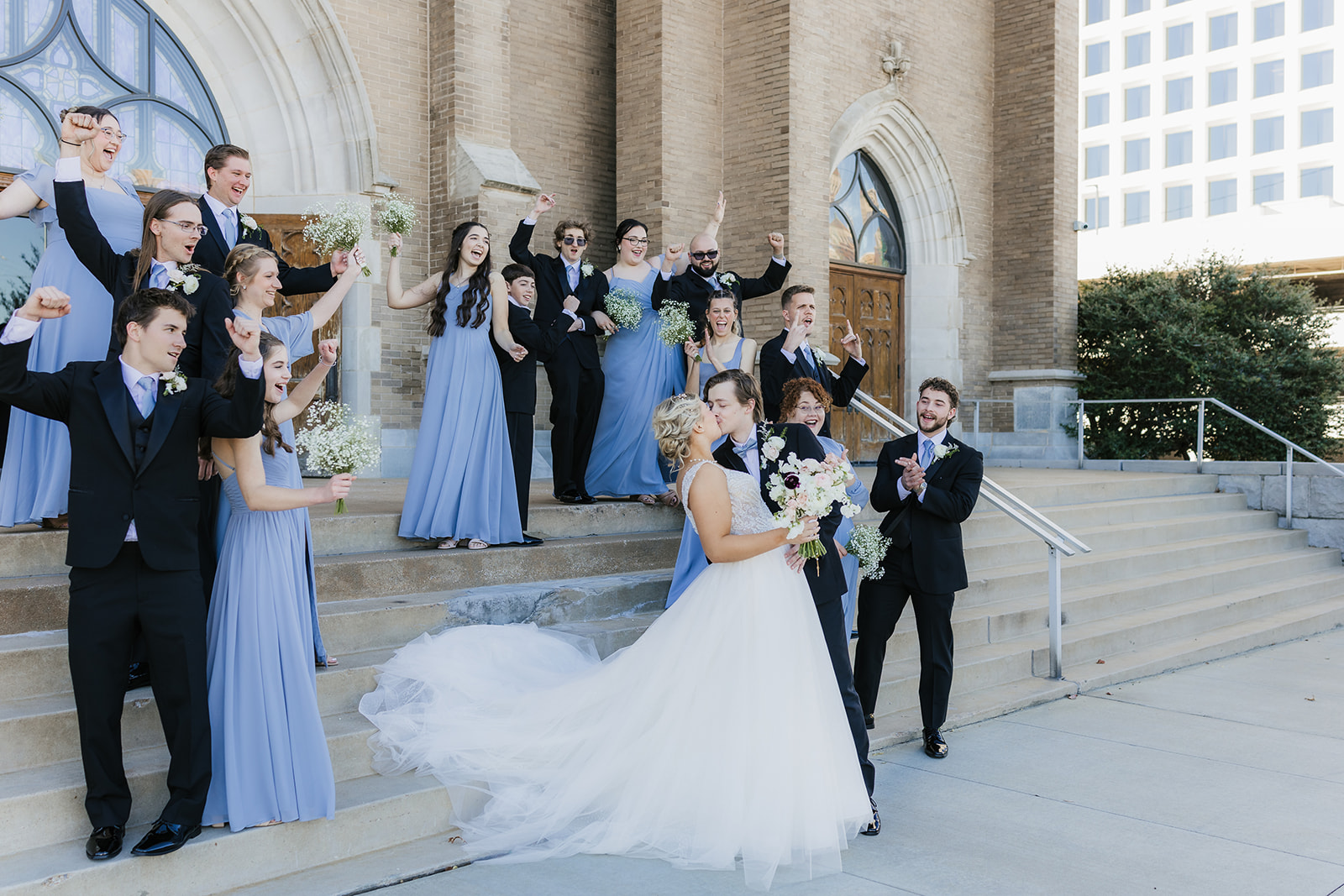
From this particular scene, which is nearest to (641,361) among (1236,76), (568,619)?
(568,619)

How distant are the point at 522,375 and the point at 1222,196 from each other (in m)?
56.6

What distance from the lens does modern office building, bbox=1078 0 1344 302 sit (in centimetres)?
4925

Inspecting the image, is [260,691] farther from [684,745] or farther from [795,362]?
[795,362]

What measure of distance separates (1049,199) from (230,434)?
600 inches

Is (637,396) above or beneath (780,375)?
beneath

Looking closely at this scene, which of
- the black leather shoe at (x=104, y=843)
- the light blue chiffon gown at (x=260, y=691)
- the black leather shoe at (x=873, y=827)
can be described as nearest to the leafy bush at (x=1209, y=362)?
the black leather shoe at (x=873, y=827)

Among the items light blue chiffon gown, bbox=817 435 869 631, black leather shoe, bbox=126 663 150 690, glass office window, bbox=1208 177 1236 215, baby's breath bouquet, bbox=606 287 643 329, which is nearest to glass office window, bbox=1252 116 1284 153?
glass office window, bbox=1208 177 1236 215

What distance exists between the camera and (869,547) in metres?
5.46

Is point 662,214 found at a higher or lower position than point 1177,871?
higher

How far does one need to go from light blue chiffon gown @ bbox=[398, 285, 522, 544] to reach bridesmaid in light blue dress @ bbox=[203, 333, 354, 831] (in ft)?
7.93

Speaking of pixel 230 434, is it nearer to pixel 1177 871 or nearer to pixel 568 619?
pixel 568 619

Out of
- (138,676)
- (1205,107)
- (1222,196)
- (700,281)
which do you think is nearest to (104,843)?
(138,676)

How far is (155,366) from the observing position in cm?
361

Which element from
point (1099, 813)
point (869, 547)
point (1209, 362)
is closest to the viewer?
point (1099, 813)
